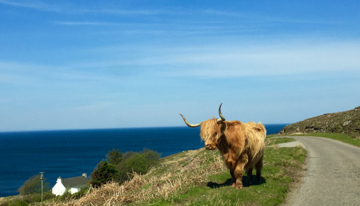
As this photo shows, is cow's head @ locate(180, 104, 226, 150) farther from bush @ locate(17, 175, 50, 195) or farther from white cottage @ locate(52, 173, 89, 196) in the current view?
bush @ locate(17, 175, 50, 195)

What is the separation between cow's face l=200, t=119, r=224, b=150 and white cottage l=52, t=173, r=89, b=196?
242 feet

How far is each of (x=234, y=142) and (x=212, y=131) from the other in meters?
1.10

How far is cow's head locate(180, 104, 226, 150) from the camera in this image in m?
10.2

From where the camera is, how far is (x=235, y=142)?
10.9 metres

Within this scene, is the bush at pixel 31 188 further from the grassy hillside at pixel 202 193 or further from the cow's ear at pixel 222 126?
the cow's ear at pixel 222 126

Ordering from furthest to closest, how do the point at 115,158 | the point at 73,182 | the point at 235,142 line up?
the point at 73,182 < the point at 115,158 < the point at 235,142

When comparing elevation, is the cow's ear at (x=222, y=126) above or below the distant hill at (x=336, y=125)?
above

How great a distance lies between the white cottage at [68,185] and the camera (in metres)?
77.8

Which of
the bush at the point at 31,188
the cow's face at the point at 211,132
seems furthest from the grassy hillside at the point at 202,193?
the bush at the point at 31,188

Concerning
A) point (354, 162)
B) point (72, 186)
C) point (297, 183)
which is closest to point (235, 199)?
point (297, 183)

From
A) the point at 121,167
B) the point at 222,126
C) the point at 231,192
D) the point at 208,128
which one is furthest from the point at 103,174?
the point at 208,128

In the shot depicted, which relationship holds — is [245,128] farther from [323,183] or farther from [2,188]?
[2,188]

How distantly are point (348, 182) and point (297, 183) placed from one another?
6.87 feet

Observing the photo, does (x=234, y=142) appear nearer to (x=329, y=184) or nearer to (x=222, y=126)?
(x=222, y=126)
